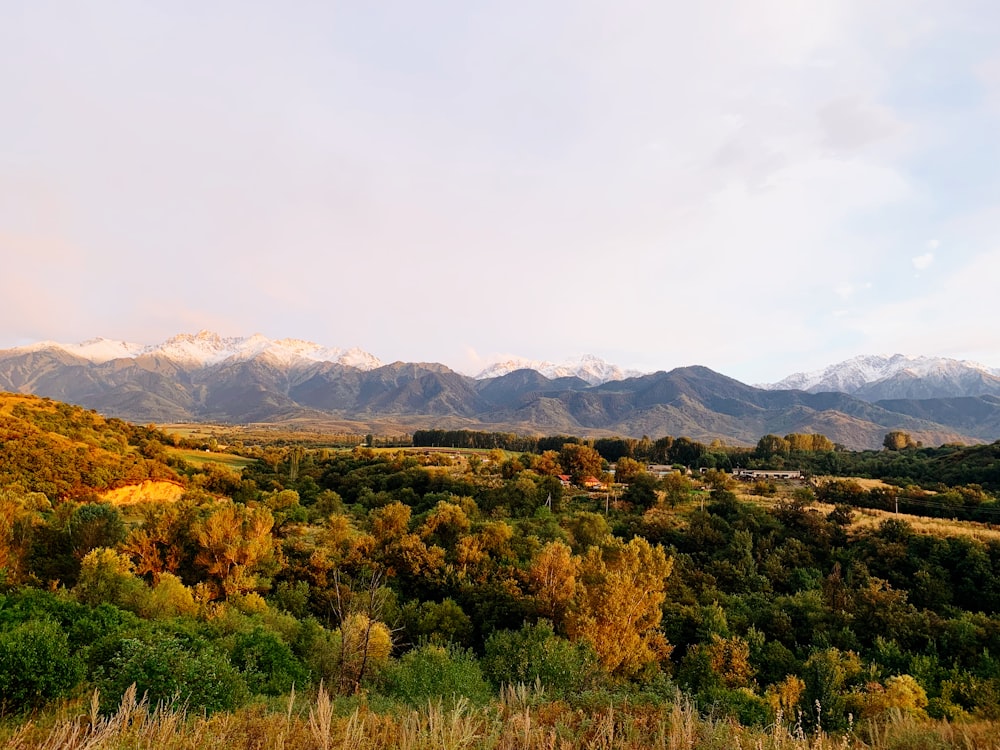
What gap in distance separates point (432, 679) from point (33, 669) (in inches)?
407

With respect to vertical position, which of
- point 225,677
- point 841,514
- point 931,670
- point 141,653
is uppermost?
point 141,653

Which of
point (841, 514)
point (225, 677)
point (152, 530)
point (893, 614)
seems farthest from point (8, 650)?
point (841, 514)

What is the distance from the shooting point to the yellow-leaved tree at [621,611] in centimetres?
2352

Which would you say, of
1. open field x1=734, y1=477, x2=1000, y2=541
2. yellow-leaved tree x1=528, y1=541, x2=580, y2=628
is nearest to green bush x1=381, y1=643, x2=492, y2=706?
yellow-leaved tree x1=528, y1=541, x2=580, y2=628

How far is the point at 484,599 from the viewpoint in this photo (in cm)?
3070

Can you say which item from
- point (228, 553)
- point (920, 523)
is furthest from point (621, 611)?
point (920, 523)

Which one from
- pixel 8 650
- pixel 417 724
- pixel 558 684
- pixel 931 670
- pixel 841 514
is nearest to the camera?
pixel 417 724

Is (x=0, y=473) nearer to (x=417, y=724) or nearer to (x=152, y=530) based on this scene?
(x=152, y=530)

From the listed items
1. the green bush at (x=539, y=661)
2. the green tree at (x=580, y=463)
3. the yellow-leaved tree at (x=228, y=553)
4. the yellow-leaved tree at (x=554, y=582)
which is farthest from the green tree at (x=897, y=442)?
the yellow-leaved tree at (x=228, y=553)

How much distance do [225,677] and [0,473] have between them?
45.0m

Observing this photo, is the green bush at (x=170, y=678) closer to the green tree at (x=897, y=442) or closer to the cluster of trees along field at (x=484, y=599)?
the cluster of trees along field at (x=484, y=599)

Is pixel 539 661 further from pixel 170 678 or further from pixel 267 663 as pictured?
pixel 170 678

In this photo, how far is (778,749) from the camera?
6199 mm

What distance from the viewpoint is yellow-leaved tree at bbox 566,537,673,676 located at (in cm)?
2352
